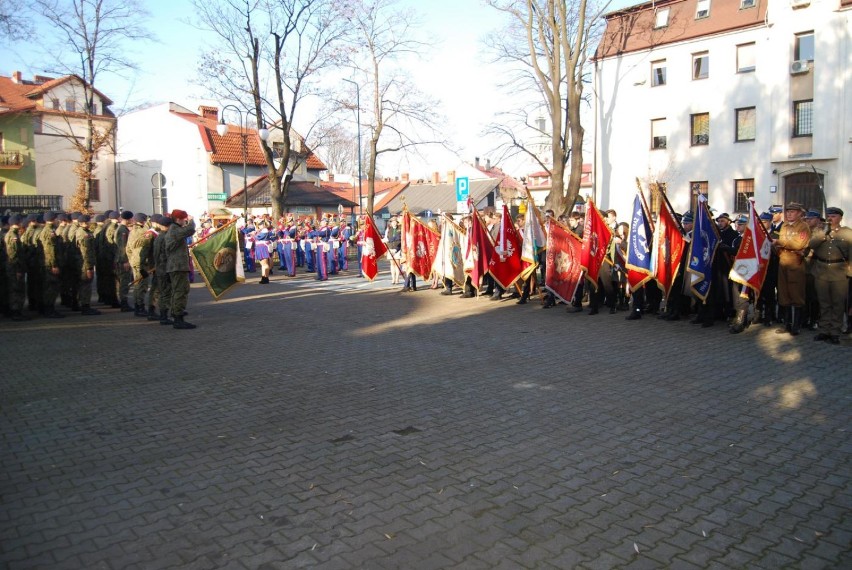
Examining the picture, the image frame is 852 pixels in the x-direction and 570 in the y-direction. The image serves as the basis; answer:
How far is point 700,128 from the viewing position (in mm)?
35906

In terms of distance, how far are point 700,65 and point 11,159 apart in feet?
141

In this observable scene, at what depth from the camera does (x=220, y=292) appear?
44.4 ft

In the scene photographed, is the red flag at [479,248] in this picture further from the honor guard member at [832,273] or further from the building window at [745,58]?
the building window at [745,58]

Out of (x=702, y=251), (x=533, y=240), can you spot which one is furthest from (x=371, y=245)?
(x=702, y=251)

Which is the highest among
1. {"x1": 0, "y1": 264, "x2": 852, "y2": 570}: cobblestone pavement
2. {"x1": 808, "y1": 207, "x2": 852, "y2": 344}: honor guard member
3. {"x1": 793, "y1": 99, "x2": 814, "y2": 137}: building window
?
{"x1": 793, "y1": 99, "x2": 814, "y2": 137}: building window

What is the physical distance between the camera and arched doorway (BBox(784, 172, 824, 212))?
103 ft

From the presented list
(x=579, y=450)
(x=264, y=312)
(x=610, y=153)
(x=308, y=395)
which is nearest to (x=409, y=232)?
(x=264, y=312)

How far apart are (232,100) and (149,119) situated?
24.3m

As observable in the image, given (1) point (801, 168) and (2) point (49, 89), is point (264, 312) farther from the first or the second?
(2) point (49, 89)

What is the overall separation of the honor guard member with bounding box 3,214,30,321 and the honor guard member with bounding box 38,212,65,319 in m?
0.36

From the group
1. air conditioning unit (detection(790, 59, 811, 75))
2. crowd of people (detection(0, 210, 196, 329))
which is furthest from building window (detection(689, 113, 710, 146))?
crowd of people (detection(0, 210, 196, 329))

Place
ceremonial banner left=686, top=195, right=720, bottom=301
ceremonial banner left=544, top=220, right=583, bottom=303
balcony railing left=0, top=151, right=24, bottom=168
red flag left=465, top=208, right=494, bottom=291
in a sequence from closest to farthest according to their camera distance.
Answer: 1. ceremonial banner left=686, top=195, right=720, bottom=301
2. ceremonial banner left=544, top=220, right=583, bottom=303
3. red flag left=465, top=208, right=494, bottom=291
4. balcony railing left=0, top=151, right=24, bottom=168

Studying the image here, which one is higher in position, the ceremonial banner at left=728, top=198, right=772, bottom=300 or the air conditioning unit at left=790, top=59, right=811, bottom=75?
the air conditioning unit at left=790, top=59, right=811, bottom=75

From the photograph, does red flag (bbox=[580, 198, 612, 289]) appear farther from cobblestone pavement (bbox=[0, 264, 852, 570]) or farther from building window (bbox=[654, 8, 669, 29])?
building window (bbox=[654, 8, 669, 29])
